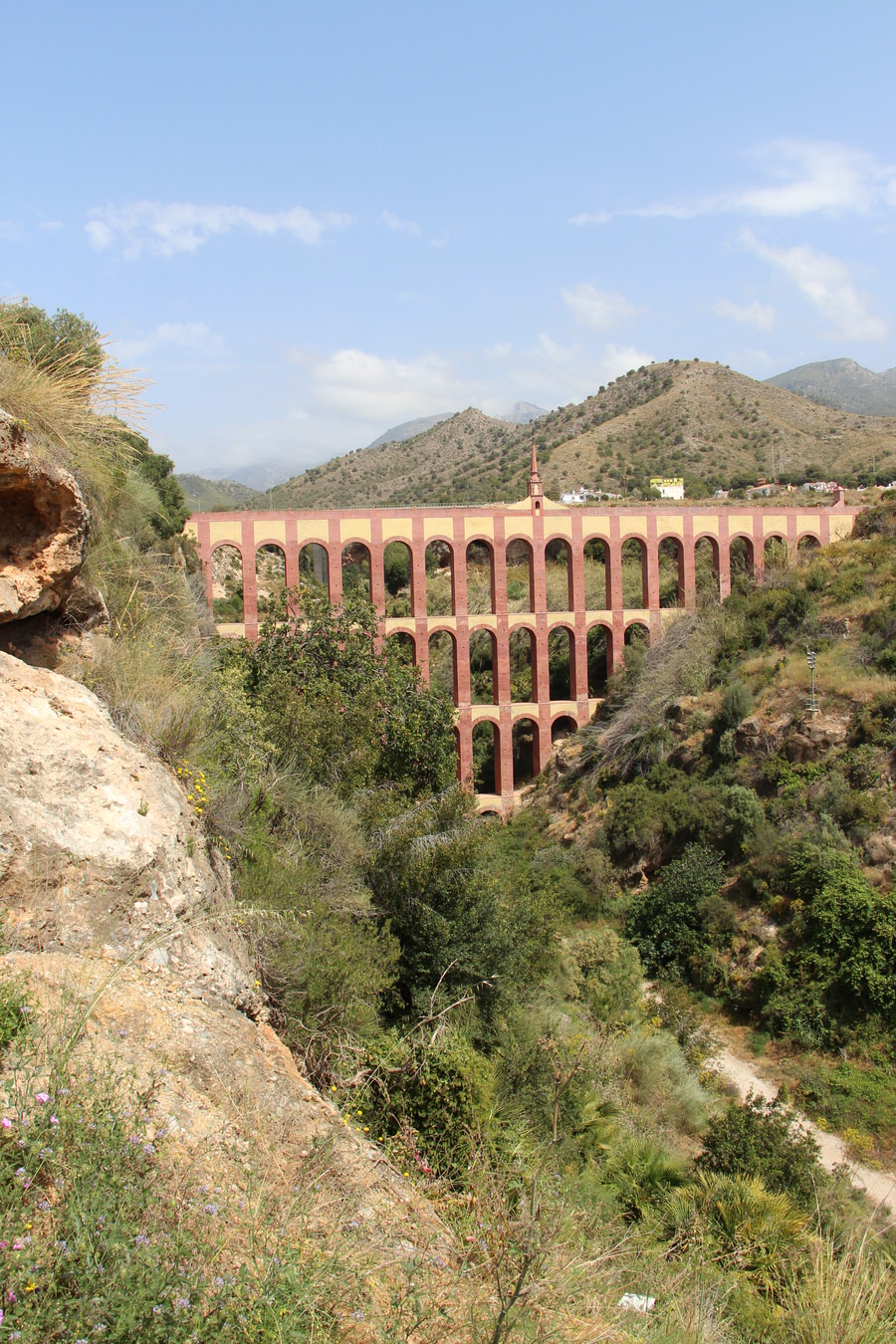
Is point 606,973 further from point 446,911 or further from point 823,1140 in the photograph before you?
point 446,911

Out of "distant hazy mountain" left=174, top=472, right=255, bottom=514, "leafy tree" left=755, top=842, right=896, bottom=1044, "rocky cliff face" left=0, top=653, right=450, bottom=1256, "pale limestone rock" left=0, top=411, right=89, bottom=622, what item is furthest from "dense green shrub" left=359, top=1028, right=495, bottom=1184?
"distant hazy mountain" left=174, top=472, right=255, bottom=514

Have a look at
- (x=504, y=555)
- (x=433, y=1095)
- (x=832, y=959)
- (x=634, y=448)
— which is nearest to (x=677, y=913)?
(x=832, y=959)

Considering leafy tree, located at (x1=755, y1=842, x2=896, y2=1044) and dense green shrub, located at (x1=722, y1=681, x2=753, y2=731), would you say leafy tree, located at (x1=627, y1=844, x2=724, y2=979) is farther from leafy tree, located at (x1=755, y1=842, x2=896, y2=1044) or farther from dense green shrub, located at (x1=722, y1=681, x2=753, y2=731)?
dense green shrub, located at (x1=722, y1=681, x2=753, y2=731)

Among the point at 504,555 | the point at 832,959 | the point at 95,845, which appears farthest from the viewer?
the point at 504,555

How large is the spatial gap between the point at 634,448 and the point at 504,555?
39.2 meters

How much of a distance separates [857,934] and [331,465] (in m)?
69.1

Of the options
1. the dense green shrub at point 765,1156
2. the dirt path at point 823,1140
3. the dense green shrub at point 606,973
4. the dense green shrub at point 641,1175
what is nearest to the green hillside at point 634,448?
the dense green shrub at point 606,973

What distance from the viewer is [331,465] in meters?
79.3

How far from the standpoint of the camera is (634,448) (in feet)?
211

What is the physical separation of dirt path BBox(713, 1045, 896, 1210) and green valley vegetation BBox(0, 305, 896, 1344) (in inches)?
19.5

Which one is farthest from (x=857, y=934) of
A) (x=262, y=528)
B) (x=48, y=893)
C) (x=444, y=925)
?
(x=262, y=528)

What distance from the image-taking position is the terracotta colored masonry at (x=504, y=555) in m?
27.1

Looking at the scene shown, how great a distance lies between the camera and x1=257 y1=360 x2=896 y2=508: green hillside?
195 feet

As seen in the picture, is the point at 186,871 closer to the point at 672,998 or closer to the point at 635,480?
the point at 672,998
